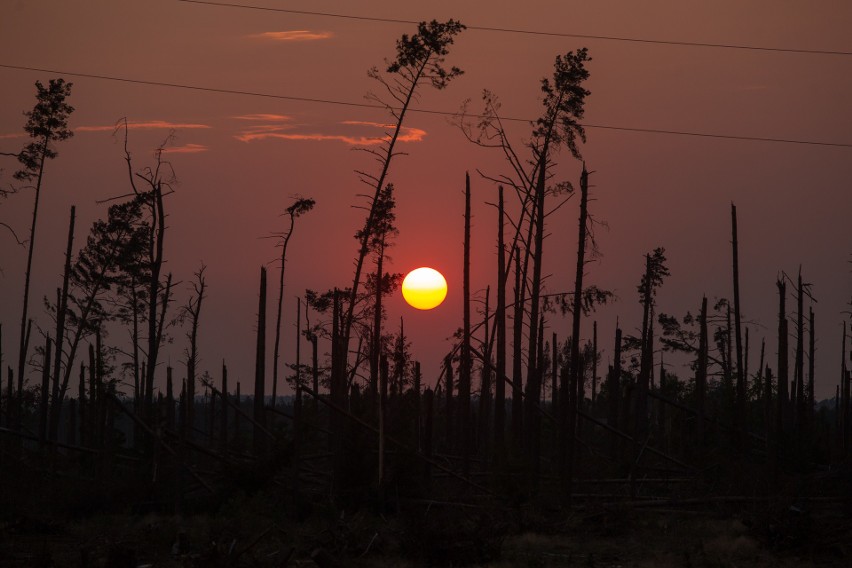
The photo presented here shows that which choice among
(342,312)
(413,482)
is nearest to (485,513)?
(413,482)

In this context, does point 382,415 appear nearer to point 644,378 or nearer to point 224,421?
point 644,378

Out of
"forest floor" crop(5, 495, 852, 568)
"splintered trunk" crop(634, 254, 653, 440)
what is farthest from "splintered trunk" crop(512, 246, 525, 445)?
"forest floor" crop(5, 495, 852, 568)

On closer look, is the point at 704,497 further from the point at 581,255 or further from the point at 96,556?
the point at 96,556

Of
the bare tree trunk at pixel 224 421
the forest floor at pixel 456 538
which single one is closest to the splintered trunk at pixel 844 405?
the forest floor at pixel 456 538

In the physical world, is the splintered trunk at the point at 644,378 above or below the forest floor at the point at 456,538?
above

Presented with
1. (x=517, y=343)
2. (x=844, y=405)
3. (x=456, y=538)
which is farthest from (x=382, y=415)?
(x=844, y=405)

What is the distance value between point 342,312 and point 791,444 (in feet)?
107

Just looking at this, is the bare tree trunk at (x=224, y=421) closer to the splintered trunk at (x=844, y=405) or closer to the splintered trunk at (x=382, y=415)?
the splintered trunk at (x=382, y=415)

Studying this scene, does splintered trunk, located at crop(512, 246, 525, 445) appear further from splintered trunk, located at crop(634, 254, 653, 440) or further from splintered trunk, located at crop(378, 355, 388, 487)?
splintered trunk, located at crop(378, 355, 388, 487)

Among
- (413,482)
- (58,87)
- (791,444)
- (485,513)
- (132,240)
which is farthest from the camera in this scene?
(132,240)

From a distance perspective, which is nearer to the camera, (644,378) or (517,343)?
(644,378)

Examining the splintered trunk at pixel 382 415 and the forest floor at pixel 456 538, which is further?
the splintered trunk at pixel 382 415

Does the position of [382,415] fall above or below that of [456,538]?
above

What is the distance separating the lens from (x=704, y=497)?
26.5 meters
